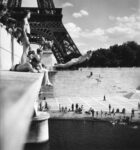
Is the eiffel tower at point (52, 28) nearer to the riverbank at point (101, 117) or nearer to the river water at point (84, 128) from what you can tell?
the river water at point (84, 128)

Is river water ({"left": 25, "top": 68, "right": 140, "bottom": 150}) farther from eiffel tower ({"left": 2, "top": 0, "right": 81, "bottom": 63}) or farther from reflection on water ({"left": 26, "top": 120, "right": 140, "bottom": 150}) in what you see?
eiffel tower ({"left": 2, "top": 0, "right": 81, "bottom": 63})

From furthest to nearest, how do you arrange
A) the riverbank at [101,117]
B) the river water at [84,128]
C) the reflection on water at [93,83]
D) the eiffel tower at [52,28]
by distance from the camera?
the reflection on water at [93,83] → the eiffel tower at [52,28] → the riverbank at [101,117] → the river water at [84,128]

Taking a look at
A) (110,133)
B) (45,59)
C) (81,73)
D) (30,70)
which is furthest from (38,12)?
(30,70)

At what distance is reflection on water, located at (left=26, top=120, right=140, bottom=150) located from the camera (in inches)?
474

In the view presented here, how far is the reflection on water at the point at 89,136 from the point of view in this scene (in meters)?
12.0

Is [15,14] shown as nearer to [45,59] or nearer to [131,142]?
[45,59]

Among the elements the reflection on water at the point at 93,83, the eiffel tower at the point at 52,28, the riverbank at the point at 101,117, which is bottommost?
the riverbank at the point at 101,117

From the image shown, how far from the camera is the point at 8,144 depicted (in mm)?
902

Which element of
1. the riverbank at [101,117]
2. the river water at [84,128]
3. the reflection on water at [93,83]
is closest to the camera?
the river water at [84,128]

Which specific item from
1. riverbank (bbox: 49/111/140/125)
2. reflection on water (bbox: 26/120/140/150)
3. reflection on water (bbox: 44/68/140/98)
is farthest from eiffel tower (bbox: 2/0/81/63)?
reflection on water (bbox: 26/120/140/150)

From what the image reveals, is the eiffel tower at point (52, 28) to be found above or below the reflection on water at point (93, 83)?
above

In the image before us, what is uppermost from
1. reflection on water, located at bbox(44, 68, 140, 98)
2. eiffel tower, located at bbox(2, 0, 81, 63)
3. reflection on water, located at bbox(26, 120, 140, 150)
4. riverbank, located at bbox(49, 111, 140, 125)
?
eiffel tower, located at bbox(2, 0, 81, 63)

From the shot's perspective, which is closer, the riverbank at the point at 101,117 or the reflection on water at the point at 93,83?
the riverbank at the point at 101,117

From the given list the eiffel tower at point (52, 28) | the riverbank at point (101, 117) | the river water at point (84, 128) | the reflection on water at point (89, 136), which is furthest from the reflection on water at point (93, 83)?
the reflection on water at point (89, 136)
